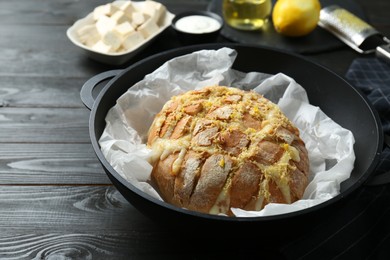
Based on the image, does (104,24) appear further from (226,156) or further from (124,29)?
(226,156)

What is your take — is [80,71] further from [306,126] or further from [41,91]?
[306,126]

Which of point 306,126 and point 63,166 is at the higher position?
point 306,126

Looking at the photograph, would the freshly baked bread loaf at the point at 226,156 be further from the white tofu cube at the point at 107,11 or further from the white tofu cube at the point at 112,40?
the white tofu cube at the point at 107,11

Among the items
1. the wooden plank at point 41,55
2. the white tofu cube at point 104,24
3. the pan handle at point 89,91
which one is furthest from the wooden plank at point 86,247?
the white tofu cube at point 104,24

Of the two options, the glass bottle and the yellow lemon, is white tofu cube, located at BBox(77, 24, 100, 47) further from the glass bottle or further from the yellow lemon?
the yellow lemon

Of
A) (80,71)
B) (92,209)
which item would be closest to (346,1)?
(80,71)
